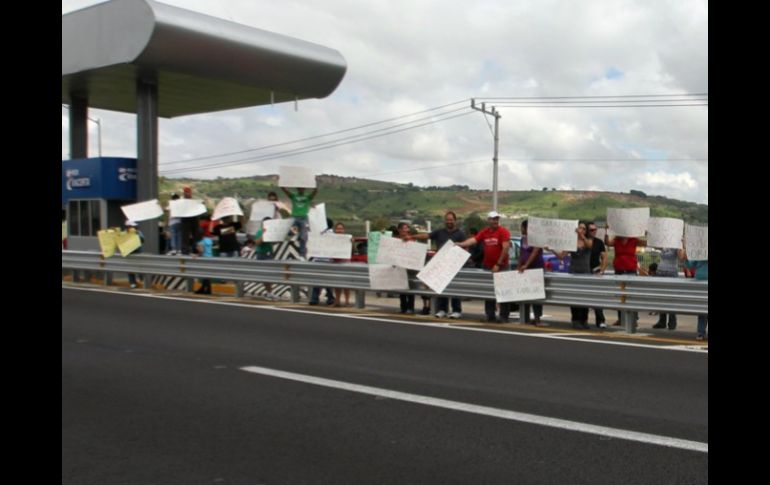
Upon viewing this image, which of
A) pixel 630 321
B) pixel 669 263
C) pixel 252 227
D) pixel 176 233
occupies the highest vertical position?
pixel 252 227

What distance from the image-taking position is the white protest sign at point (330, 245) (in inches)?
576

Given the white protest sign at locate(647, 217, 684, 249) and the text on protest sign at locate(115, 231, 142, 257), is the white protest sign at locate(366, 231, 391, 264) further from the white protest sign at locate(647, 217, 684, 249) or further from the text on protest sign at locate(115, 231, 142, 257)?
the text on protest sign at locate(115, 231, 142, 257)

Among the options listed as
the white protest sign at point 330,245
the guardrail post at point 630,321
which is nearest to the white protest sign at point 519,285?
the guardrail post at point 630,321

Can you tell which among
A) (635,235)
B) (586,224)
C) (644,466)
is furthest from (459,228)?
(644,466)

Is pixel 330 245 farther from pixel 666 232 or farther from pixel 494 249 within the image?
pixel 666 232

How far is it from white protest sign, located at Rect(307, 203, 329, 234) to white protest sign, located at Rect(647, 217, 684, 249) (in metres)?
6.74

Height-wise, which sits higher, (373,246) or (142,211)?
(142,211)

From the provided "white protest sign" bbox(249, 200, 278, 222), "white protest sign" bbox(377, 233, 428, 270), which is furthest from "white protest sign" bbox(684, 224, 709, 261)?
"white protest sign" bbox(249, 200, 278, 222)

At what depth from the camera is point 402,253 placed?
43.8 ft

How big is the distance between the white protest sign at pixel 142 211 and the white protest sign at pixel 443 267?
7.91 meters

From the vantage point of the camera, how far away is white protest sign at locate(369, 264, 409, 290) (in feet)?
43.7

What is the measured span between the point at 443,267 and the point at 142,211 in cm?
837

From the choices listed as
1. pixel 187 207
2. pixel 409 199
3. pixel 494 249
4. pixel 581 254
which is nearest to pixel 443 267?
pixel 494 249
